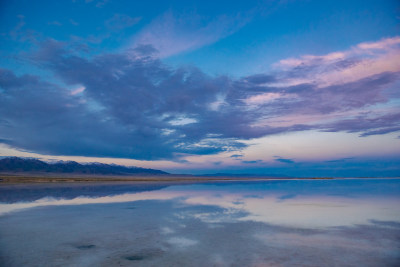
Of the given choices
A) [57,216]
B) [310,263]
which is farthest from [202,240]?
[57,216]

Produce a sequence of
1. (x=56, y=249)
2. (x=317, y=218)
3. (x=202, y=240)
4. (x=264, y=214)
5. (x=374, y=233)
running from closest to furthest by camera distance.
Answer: (x=56, y=249) → (x=202, y=240) → (x=374, y=233) → (x=317, y=218) → (x=264, y=214)

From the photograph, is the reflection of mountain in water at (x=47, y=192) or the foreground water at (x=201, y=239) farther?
the reflection of mountain in water at (x=47, y=192)

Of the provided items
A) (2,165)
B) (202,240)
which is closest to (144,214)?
(202,240)

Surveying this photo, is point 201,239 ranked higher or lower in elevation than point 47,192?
lower

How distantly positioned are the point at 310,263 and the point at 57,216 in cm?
1258

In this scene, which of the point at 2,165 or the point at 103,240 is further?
the point at 2,165

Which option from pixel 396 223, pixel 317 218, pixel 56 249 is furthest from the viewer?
pixel 317 218

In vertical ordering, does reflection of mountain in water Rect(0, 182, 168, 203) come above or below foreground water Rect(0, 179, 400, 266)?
above

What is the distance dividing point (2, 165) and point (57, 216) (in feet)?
671

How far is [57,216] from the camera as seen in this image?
1355cm

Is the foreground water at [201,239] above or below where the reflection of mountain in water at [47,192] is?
below

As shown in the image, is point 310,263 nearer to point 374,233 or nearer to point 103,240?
point 374,233

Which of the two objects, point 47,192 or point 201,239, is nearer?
point 201,239

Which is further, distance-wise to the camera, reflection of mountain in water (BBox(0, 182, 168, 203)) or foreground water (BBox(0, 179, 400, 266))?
reflection of mountain in water (BBox(0, 182, 168, 203))
